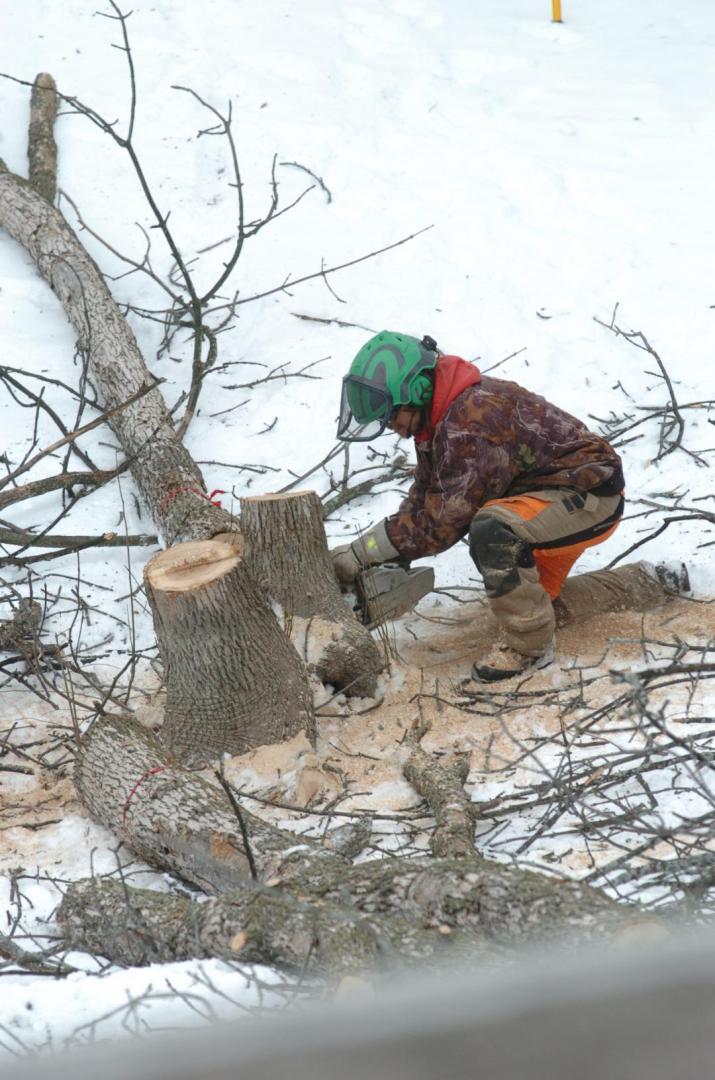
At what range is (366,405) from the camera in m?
4.10

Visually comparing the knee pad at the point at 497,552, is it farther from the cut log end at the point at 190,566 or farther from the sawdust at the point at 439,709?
the cut log end at the point at 190,566

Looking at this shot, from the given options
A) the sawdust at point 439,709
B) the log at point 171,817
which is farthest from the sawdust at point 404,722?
the log at point 171,817

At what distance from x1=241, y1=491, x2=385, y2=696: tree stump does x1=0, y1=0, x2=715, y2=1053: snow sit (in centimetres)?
24

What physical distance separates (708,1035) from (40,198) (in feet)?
23.7

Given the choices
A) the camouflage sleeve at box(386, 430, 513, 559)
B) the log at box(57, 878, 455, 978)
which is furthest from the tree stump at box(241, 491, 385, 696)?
the log at box(57, 878, 455, 978)

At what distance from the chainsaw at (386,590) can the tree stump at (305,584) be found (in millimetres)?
240

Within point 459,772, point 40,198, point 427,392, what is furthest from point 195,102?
point 459,772

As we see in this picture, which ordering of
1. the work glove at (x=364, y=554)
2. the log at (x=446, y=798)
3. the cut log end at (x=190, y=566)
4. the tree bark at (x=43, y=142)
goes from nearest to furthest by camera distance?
the log at (x=446, y=798) < the cut log end at (x=190, y=566) < the work glove at (x=364, y=554) < the tree bark at (x=43, y=142)

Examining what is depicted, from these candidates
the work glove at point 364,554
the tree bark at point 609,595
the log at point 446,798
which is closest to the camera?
the log at point 446,798

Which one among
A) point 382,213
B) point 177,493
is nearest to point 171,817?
point 177,493

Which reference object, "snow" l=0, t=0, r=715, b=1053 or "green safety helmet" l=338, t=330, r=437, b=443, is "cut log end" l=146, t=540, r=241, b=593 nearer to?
"green safety helmet" l=338, t=330, r=437, b=443

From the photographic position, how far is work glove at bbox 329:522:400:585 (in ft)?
14.0

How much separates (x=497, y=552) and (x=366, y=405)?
2.35 feet

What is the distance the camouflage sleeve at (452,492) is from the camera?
13.5ft
